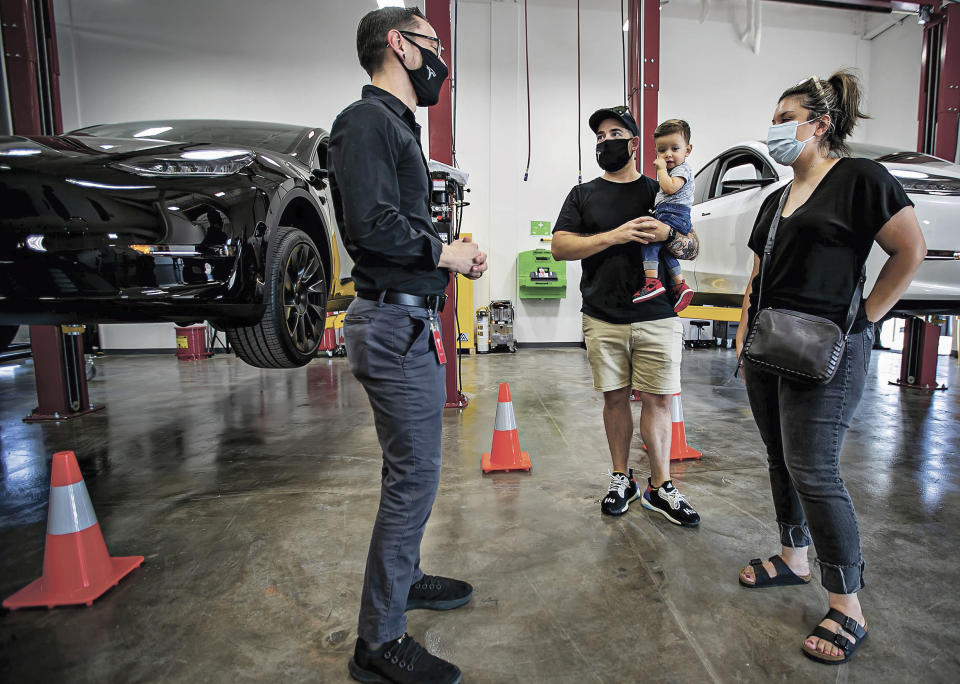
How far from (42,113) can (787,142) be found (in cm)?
535

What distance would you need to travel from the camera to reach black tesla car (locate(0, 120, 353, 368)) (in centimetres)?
189

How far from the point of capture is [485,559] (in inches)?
73.2

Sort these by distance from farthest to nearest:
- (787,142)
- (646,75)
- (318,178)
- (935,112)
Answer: (935,112) → (646,75) → (318,178) → (787,142)

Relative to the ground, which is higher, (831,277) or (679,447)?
(831,277)

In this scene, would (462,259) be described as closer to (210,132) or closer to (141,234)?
(141,234)

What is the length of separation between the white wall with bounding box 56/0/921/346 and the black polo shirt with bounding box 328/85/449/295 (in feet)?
23.8

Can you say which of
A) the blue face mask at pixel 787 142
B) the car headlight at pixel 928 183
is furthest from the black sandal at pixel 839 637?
the car headlight at pixel 928 183

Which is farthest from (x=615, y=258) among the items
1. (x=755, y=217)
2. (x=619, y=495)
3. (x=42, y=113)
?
(x=42, y=113)

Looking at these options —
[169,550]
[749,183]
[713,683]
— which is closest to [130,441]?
[169,550]

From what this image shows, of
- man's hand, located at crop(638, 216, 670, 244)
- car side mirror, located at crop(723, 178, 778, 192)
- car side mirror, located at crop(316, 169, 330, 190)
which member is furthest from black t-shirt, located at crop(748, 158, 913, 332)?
car side mirror, located at crop(316, 169, 330, 190)

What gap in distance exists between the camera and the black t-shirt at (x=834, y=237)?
4.22ft

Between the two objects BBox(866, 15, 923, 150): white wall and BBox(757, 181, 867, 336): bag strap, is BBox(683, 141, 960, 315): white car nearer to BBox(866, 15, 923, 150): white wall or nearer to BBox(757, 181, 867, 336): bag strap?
BBox(757, 181, 867, 336): bag strap

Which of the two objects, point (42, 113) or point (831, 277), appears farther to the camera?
point (42, 113)

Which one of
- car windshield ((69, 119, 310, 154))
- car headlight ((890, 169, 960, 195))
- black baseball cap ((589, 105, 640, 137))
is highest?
car windshield ((69, 119, 310, 154))
